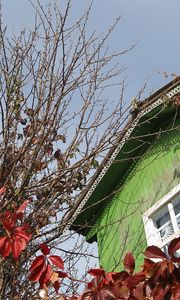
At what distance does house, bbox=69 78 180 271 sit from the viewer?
6230 millimetres

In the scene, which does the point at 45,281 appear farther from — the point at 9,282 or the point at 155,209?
the point at 155,209

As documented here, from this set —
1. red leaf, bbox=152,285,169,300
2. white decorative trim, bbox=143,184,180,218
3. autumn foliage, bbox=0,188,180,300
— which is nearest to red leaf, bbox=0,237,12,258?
autumn foliage, bbox=0,188,180,300

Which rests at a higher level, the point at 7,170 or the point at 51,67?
the point at 51,67

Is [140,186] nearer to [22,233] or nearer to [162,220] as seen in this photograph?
[162,220]

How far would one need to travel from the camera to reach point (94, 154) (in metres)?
5.95

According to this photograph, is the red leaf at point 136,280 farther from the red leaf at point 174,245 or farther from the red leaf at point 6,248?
the red leaf at point 6,248

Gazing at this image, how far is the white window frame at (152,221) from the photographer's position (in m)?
5.97

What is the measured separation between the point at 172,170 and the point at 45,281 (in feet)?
8.64

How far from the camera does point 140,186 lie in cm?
683

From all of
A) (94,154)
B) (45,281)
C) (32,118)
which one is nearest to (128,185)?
(94,154)

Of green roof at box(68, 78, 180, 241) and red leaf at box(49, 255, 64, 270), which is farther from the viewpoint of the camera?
green roof at box(68, 78, 180, 241)

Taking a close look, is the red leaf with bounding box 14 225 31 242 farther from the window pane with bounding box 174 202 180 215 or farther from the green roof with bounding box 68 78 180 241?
the window pane with bounding box 174 202 180 215

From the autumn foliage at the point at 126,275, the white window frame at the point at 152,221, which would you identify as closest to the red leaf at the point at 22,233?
the autumn foliage at the point at 126,275

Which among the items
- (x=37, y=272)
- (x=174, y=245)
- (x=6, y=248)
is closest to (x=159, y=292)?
(x=174, y=245)
